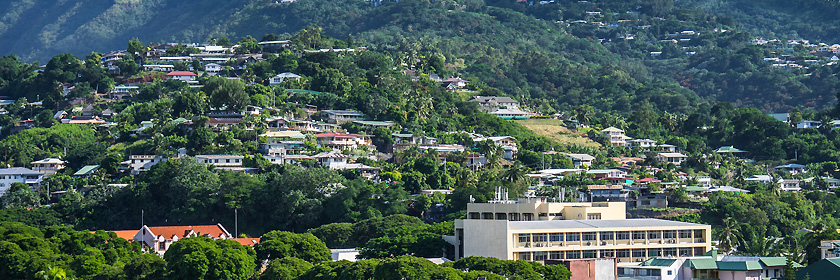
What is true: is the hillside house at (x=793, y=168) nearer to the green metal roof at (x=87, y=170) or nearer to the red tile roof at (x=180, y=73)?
the red tile roof at (x=180, y=73)

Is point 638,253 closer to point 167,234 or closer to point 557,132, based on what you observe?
point 167,234

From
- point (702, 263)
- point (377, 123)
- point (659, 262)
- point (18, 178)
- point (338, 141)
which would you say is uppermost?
point (702, 263)

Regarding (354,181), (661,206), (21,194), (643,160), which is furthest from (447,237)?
(643,160)

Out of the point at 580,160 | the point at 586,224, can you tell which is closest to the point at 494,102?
the point at 580,160

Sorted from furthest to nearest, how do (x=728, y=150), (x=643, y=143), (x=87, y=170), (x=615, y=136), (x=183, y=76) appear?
(x=183, y=76) < (x=615, y=136) < (x=643, y=143) < (x=728, y=150) < (x=87, y=170)

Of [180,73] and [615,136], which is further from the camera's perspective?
[180,73]

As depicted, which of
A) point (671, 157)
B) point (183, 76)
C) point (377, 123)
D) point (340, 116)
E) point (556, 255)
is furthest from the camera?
point (183, 76)
